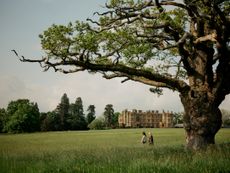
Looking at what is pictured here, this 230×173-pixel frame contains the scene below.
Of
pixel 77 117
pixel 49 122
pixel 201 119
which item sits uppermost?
pixel 77 117

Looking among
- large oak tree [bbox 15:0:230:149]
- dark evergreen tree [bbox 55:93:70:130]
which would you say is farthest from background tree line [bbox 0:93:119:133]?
large oak tree [bbox 15:0:230:149]

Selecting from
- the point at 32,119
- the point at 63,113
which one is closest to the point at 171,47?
the point at 32,119

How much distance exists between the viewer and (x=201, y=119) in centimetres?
2331

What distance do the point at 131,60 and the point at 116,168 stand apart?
13.4 meters

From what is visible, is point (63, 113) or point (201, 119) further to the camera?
point (63, 113)

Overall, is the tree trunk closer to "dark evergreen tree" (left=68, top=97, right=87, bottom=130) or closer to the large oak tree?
the large oak tree

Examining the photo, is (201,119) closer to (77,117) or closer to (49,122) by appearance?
(49,122)

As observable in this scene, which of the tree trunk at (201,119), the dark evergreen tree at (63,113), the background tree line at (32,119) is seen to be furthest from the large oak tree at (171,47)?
the dark evergreen tree at (63,113)

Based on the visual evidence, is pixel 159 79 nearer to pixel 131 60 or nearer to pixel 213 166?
pixel 131 60

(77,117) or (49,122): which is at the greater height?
(77,117)

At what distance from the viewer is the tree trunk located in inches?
917

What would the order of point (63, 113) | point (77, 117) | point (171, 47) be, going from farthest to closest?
point (77, 117)
point (63, 113)
point (171, 47)

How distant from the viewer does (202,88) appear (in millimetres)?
23844

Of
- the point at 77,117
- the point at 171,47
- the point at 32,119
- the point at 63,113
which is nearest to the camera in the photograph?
the point at 171,47
